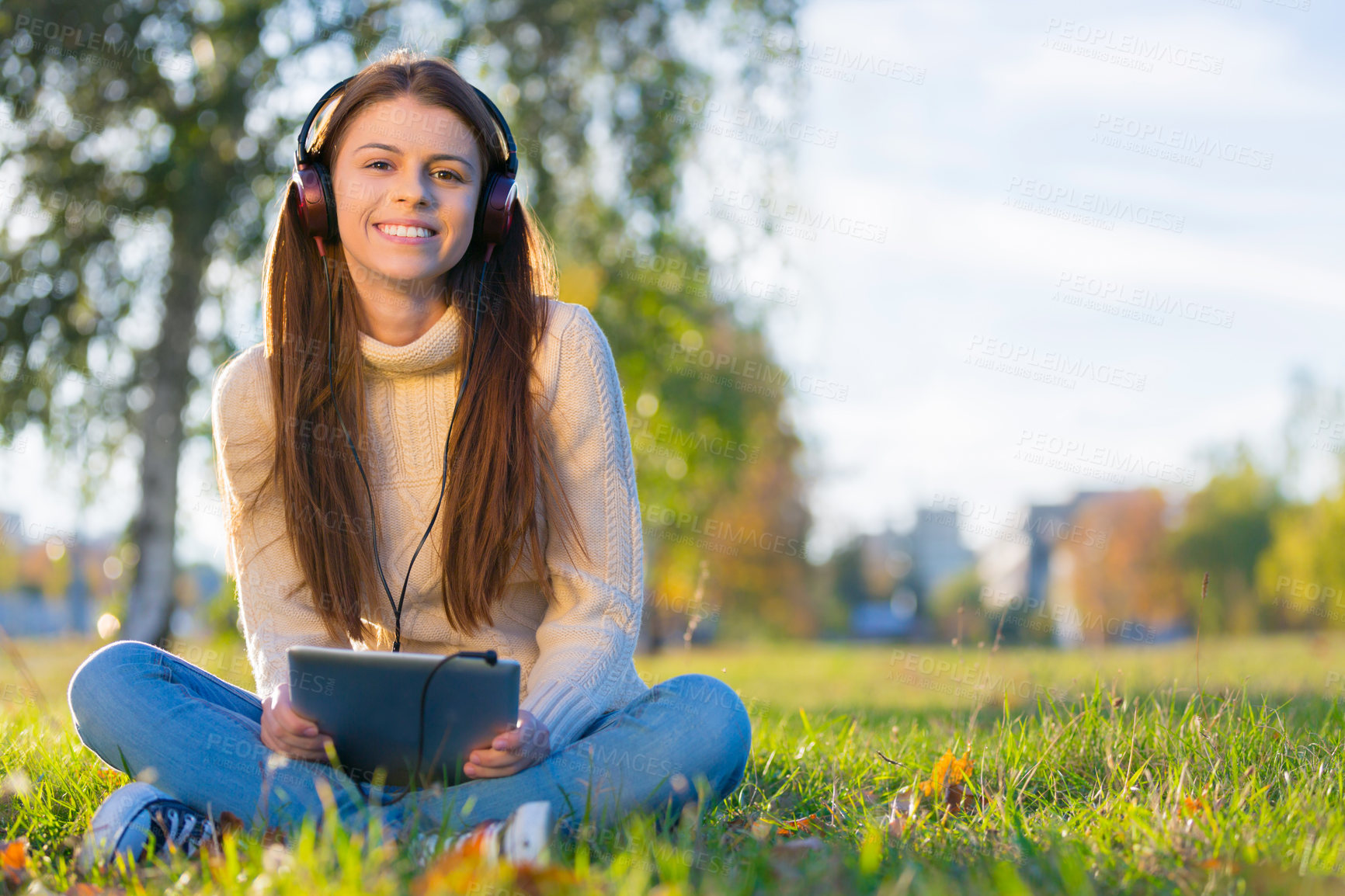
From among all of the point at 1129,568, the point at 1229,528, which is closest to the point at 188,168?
the point at 1229,528

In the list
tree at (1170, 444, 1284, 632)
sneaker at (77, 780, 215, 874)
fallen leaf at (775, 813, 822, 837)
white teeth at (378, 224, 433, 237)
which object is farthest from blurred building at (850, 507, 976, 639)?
sneaker at (77, 780, 215, 874)

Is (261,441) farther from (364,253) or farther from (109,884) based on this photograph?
(109,884)

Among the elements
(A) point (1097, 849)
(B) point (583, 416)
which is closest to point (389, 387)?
(B) point (583, 416)

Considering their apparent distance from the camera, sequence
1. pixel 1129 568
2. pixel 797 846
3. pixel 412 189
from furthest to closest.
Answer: pixel 1129 568
pixel 412 189
pixel 797 846

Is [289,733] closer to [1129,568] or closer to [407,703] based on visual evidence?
[407,703]

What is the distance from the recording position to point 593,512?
2.70 m

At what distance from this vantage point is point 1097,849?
1.89 meters

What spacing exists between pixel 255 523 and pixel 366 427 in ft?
1.27

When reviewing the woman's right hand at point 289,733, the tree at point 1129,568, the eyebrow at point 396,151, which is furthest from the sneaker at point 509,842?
the tree at point 1129,568

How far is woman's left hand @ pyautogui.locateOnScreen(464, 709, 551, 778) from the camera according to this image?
2.12m

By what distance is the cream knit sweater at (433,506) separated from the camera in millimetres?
2654

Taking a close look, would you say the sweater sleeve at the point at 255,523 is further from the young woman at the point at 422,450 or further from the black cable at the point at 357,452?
the black cable at the point at 357,452

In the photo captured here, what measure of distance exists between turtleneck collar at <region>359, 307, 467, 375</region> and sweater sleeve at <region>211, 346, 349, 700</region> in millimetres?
326

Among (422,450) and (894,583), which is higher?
(422,450)
